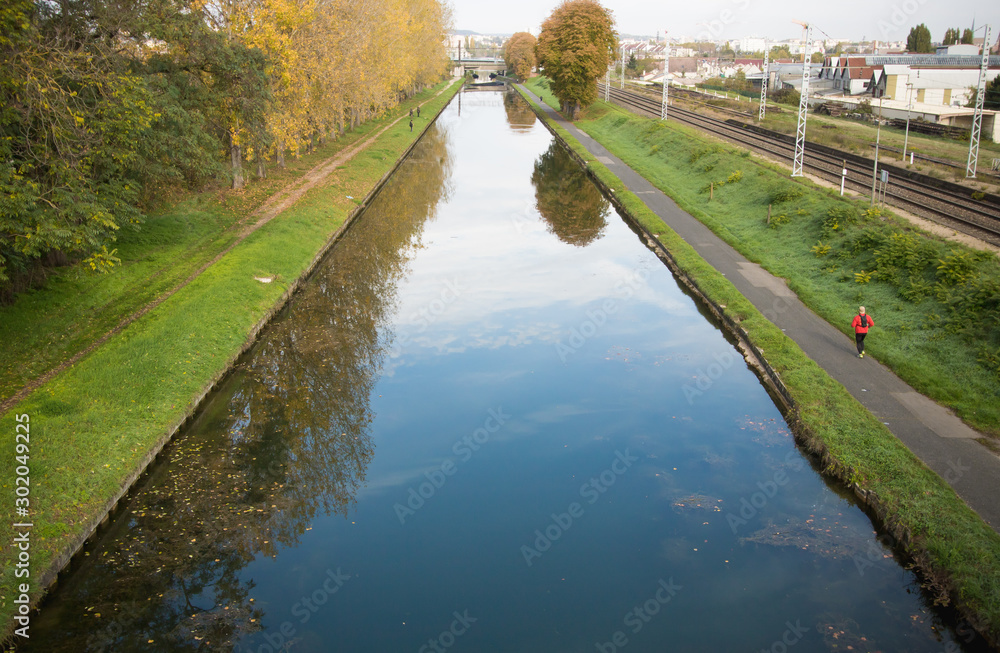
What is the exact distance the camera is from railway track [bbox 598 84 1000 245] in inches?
1153

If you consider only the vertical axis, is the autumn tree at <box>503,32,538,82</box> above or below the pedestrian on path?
above

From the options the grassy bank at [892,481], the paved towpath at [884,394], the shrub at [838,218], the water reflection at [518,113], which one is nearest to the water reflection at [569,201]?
the paved towpath at [884,394]

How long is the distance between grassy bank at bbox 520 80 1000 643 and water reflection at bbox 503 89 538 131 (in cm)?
5696

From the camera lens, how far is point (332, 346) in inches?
796

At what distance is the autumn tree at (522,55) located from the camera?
458ft

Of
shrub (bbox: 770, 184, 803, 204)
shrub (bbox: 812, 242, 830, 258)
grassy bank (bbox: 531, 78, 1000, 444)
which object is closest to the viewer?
grassy bank (bbox: 531, 78, 1000, 444)

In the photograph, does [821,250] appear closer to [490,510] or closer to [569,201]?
[569,201]

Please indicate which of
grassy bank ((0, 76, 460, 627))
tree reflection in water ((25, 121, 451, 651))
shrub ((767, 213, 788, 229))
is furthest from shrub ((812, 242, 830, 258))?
grassy bank ((0, 76, 460, 627))

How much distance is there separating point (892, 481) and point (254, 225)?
81.2 feet

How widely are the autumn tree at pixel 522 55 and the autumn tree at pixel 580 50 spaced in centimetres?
5671

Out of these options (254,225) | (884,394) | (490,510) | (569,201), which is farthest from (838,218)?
(254,225)

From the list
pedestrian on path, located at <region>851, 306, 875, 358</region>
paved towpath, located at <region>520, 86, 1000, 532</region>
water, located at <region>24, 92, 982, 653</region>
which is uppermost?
pedestrian on path, located at <region>851, 306, 875, 358</region>

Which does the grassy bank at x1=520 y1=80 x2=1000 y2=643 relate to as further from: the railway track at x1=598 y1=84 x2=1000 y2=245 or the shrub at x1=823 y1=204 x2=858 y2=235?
the railway track at x1=598 y1=84 x2=1000 y2=245

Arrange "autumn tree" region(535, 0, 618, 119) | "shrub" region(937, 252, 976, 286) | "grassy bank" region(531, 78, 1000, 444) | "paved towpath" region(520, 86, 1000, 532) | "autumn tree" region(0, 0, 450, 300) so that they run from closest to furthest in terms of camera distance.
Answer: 1. "paved towpath" region(520, 86, 1000, 532)
2. "autumn tree" region(0, 0, 450, 300)
3. "grassy bank" region(531, 78, 1000, 444)
4. "shrub" region(937, 252, 976, 286)
5. "autumn tree" region(535, 0, 618, 119)
